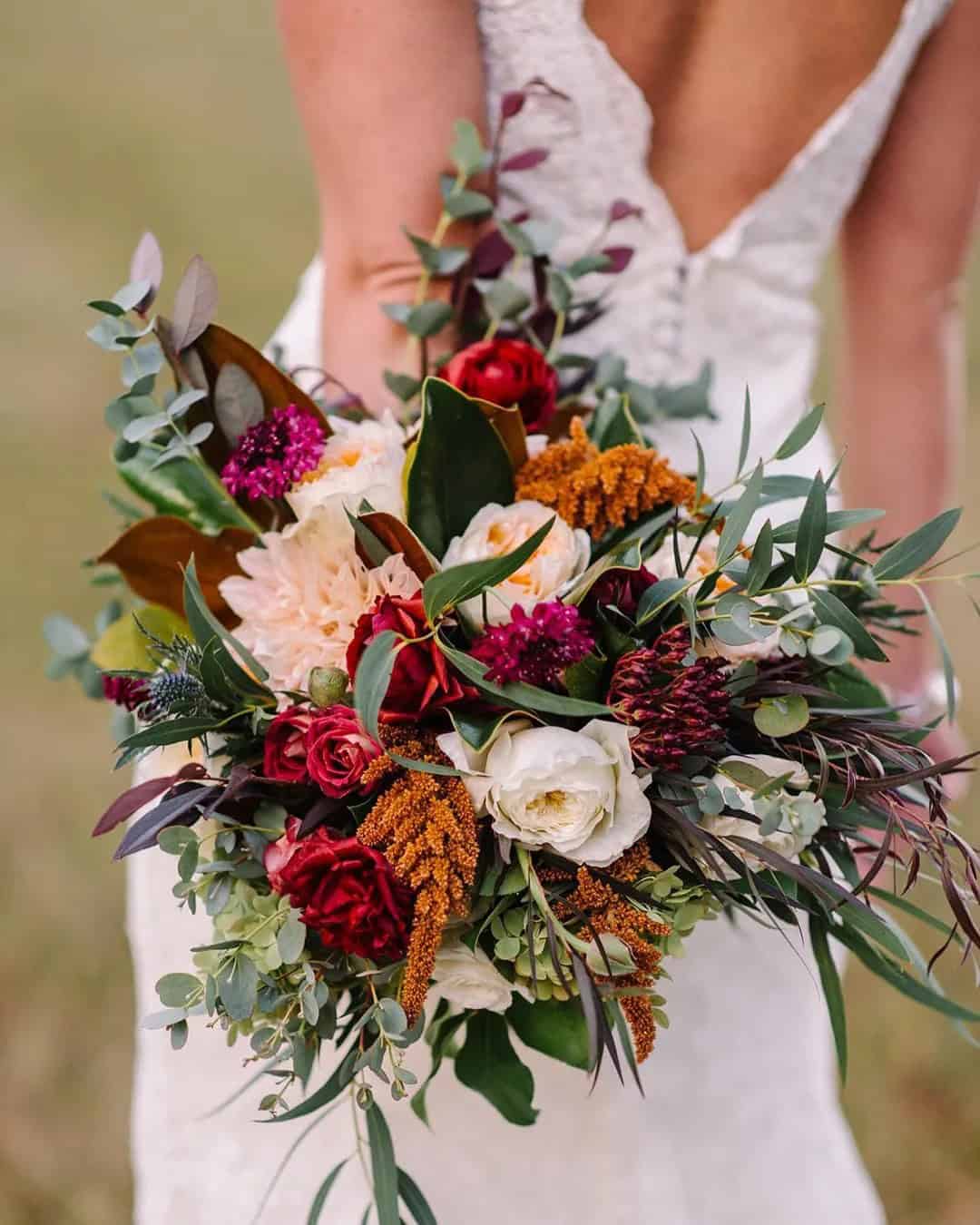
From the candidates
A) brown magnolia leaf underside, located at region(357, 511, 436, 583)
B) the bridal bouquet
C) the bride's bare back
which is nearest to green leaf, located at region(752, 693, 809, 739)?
the bridal bouquet

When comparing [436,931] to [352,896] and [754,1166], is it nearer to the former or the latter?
[352,896]

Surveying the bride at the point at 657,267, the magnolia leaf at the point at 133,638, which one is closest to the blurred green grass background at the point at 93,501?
the bride at the point at 657,267

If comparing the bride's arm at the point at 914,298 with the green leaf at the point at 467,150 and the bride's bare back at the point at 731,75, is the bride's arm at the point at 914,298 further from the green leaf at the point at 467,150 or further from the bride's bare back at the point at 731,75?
the green leaf at the point at 467,150

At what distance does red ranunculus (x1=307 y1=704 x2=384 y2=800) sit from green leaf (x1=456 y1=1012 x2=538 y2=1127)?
26cm

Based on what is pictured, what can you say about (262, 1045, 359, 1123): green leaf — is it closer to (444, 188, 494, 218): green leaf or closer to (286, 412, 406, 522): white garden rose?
(286, 412, 406, 522): white garden rose

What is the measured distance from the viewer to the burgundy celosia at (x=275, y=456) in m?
0.91

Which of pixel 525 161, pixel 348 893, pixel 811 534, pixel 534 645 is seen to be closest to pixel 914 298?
pixel 525 161

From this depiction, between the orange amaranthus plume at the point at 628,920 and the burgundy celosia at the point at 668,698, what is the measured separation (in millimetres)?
69

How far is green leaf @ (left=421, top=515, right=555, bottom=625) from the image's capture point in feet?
2.43

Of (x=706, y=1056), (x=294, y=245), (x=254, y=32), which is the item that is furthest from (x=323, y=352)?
(x=254, y=32)

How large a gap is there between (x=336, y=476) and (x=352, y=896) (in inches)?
11.1

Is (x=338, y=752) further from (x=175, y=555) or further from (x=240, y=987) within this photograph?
(x=175, y=555)

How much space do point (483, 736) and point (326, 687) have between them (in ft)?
0.35

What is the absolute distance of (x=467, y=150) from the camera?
1.06 metres
